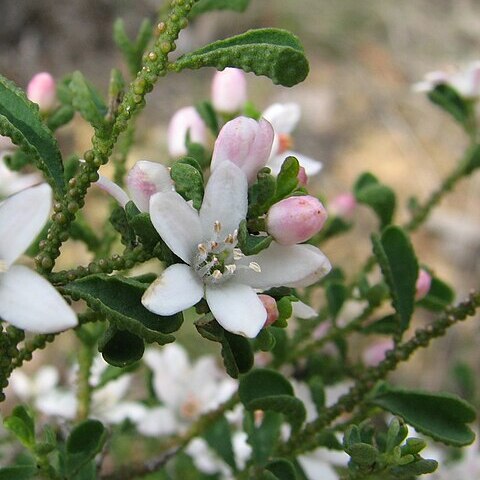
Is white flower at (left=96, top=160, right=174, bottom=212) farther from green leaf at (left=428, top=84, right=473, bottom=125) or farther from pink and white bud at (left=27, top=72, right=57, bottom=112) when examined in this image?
green leaf at (left=428, top=84, right=473, bottom=125)

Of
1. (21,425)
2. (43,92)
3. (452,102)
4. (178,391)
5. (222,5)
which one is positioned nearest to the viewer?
(21,425)

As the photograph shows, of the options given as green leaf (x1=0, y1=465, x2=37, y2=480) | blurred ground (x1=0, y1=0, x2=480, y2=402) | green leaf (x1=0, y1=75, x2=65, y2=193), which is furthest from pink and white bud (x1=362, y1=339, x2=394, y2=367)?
blurred ground (x1=0, y1=0, x2=480, y2=402)

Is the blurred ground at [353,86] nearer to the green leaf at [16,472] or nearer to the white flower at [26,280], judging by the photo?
the green leaf at [16,472]

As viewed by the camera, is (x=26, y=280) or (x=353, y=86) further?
(x=353, y=86)

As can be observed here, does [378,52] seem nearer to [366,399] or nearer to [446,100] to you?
[446,100]

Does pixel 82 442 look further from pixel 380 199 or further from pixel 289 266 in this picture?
pixel 380 199

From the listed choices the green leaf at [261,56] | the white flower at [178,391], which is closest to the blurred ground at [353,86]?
the white flower at [178,391]

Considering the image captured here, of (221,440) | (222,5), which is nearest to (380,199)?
(222,5)
